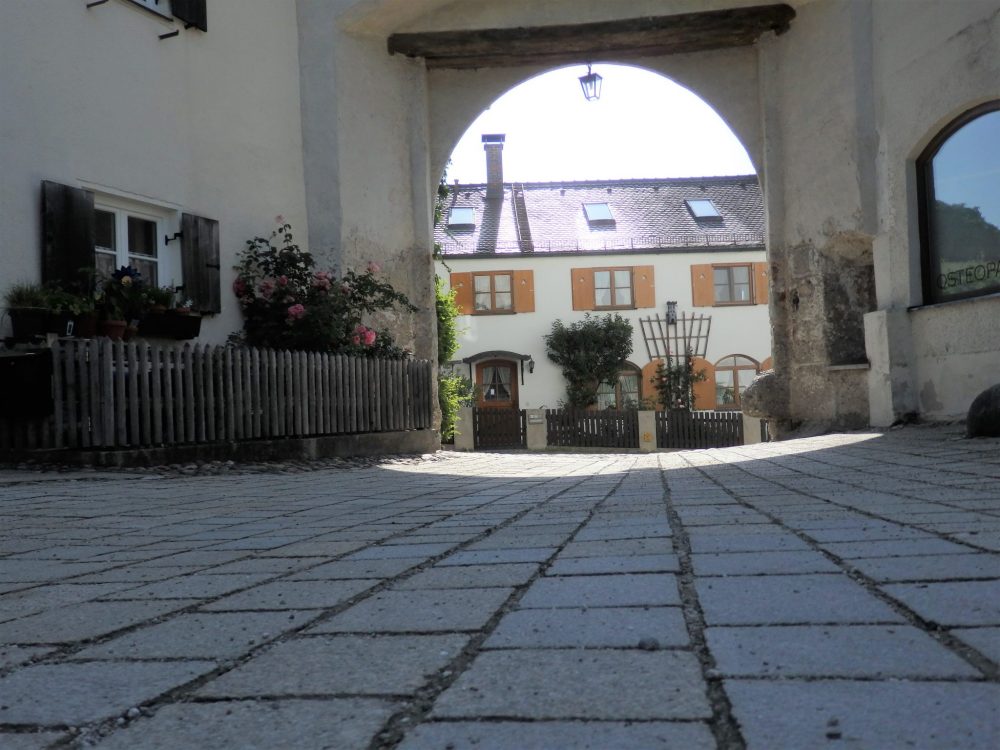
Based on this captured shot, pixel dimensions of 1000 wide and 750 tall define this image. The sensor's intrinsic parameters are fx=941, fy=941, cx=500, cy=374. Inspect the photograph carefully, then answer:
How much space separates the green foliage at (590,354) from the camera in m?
28.6

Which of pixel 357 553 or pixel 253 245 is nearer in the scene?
pixel 357 553

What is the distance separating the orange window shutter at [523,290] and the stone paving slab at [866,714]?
28447 mm

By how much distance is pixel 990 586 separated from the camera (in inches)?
76.8

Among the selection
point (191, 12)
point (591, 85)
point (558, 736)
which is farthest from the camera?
point (591, 85)

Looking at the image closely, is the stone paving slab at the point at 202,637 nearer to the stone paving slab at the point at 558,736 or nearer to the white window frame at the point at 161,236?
the stone paving slab at the point at 558,736

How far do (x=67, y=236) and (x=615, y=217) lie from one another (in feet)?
82.9

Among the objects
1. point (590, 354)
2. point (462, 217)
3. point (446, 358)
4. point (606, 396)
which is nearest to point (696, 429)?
point (590, 354)

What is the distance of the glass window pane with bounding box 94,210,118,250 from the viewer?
854cm

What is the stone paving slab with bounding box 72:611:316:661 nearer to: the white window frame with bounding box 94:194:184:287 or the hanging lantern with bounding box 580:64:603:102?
the white window frame with bounding box 94:194:184:287

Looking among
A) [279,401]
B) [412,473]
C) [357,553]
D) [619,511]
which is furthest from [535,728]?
[279,401]

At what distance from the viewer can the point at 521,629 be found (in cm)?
178

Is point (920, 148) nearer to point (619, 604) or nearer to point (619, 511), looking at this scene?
point (619, 511)

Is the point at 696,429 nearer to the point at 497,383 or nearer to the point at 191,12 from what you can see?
the point at 497,383

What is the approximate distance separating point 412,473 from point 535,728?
21.7ft
